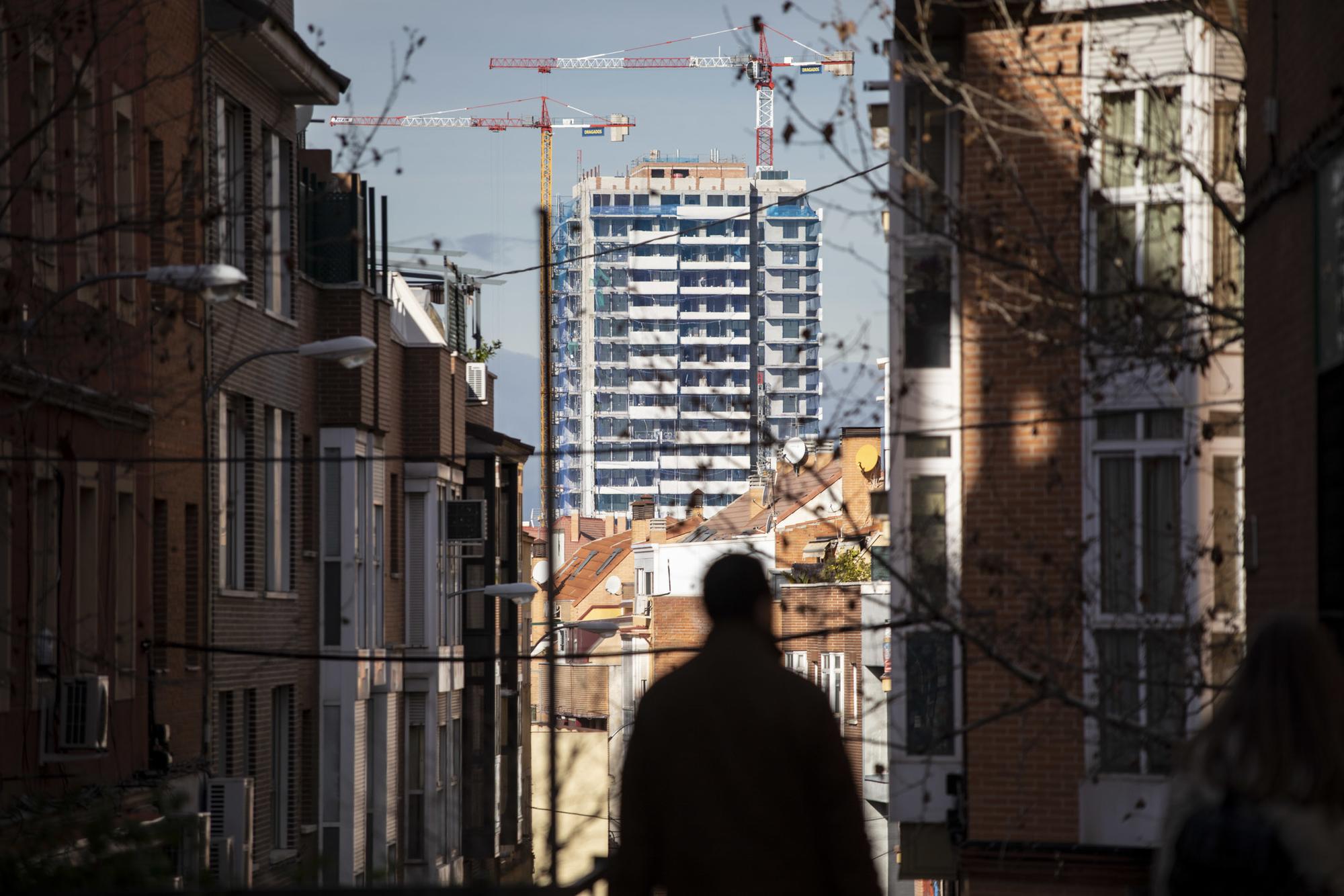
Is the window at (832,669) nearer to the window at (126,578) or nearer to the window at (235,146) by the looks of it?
the window at (235,146)

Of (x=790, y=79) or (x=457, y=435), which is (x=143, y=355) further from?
(x=457, y=435)

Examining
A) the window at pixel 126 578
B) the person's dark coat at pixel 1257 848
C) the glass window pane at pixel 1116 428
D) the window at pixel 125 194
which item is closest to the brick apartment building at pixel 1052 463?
the glass window pane at pixel 1116 428

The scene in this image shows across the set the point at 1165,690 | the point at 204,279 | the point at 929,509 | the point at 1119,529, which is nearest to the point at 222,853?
the point at 929,509

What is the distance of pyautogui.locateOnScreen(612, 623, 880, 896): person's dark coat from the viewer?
595 cm

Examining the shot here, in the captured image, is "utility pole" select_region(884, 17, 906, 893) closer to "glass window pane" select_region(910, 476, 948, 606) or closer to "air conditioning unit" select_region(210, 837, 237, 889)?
"glass window pane" select_region(910, 476, 948, 606)

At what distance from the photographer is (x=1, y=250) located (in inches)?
615

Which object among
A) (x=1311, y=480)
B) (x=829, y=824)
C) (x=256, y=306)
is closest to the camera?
(x=829, y=824)

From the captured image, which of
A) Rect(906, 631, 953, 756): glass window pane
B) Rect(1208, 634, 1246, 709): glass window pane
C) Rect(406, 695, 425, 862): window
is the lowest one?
Rect(406, 695, 425, 862): window

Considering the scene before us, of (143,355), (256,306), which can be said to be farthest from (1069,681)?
(256,306)

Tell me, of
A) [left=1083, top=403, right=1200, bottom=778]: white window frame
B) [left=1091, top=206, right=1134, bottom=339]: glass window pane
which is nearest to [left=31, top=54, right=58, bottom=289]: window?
[left=1091, top=206, right=1134, bottom=339]: glass window pane

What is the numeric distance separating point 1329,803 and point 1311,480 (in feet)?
20.8

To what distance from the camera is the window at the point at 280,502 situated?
85.2ft

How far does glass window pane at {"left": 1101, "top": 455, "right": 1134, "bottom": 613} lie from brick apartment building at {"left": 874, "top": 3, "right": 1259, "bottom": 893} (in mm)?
26

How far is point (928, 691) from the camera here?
62.5 feet
